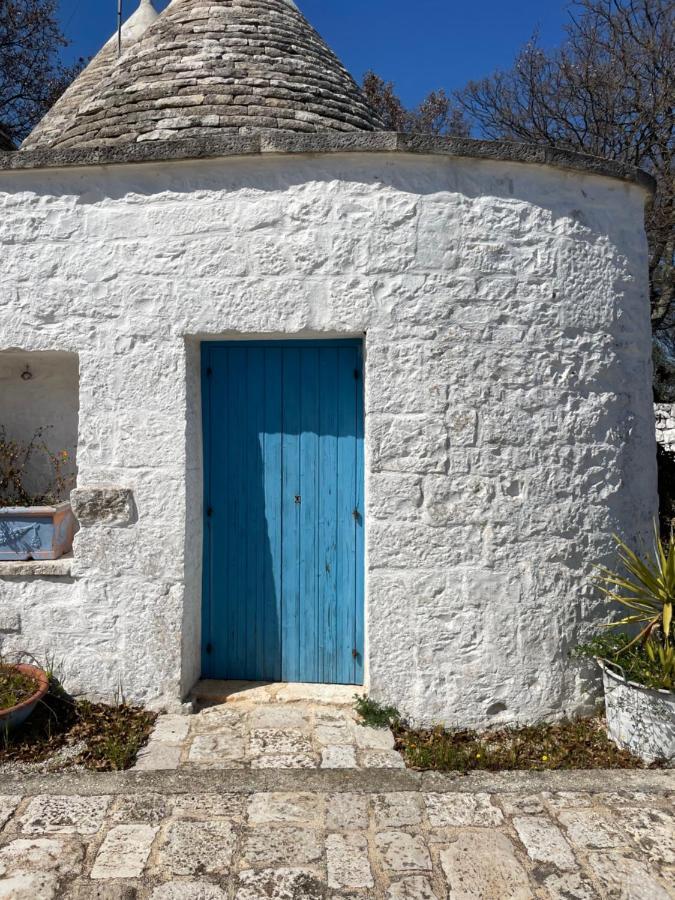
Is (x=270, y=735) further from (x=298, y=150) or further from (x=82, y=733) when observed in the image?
(x=298, y=150)

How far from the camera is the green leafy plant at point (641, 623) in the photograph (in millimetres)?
3541

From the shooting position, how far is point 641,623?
4.05 m

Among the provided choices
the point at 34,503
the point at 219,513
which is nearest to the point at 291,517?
the point at 219,513

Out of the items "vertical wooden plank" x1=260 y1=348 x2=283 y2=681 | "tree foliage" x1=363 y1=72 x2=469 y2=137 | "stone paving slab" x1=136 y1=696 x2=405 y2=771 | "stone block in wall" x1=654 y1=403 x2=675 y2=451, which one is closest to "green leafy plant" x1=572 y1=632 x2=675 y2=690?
"stone paving slab" x1=136 y1=696 x2=405 y2=771

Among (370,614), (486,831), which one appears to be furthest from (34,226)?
(486,831)

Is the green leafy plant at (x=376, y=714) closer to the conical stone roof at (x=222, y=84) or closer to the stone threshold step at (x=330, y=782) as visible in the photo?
the stone threshold step at (x=330, y=782)

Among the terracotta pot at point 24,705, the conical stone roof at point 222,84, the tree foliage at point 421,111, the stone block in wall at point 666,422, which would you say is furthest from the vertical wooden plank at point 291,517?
the tree foliage at point 421,111

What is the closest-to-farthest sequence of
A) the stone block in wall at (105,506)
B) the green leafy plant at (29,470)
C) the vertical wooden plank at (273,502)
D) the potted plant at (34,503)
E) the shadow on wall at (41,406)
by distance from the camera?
the stone block in wall at (105,506)
the potted plant at (34,503)
the vertical wooden plank at (273,502)
the green leafy plant at (29,470)
the shadow on wall at (41,406)

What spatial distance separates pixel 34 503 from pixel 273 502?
1527 millimetres

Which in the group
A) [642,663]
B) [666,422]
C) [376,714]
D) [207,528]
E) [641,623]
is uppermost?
[666,422]

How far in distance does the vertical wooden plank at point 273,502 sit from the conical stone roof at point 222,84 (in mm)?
1619

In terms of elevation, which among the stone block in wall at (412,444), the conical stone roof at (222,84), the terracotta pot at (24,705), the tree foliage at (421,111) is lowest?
the terracotta pot at (24,705)

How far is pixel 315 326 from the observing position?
12.8 feet

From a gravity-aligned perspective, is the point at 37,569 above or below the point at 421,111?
below
